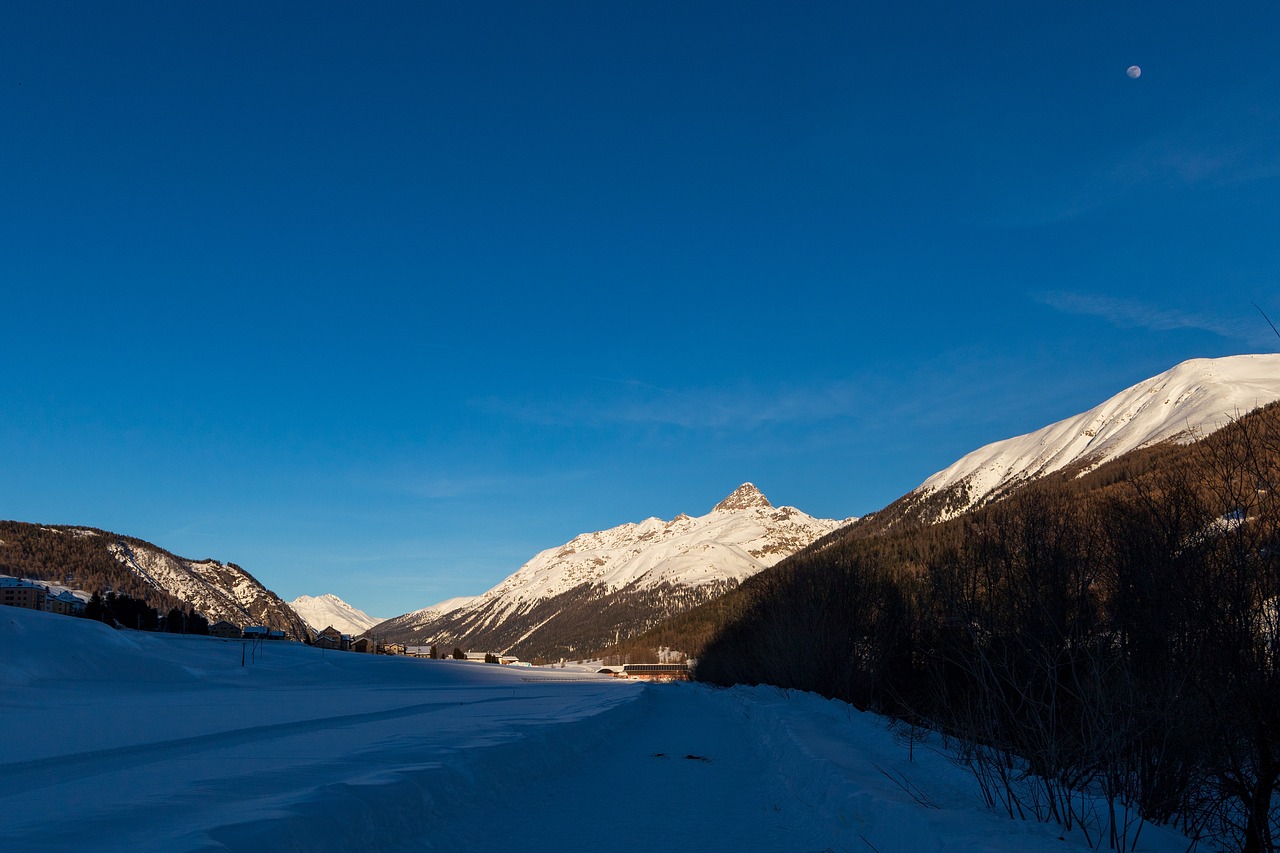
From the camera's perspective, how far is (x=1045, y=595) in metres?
23.5

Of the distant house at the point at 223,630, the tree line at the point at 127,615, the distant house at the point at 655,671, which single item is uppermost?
the tree line at the point at 127,615

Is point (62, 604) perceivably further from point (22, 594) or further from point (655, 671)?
point (655, 671)

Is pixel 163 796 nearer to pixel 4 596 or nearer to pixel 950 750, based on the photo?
pixel 950 750

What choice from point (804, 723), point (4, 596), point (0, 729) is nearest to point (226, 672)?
point (0, 729)

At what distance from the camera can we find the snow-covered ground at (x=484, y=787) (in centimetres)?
798

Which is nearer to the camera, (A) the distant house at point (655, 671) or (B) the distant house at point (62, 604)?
(B) the distant house at point (62, 604)

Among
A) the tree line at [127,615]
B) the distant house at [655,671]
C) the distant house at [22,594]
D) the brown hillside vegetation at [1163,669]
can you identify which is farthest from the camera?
the distant house at [655,671]

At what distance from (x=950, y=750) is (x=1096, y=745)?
9.98 metres

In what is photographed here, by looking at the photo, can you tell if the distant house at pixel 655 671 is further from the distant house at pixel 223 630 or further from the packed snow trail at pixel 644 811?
the packed snow trail at pixel 644 811

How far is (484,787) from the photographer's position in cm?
1237

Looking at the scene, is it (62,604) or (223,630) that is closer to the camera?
(62,604)

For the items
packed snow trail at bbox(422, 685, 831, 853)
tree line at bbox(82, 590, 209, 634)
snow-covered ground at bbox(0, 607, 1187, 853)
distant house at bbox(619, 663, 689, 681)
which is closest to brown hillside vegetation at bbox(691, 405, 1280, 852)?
snow-covered ground at bbox(0, 607, 1187, 853)

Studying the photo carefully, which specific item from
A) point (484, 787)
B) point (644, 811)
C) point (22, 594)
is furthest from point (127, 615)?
point (644, 811)

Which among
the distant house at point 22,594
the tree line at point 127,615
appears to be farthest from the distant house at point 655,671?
the distant house at point 22,594
